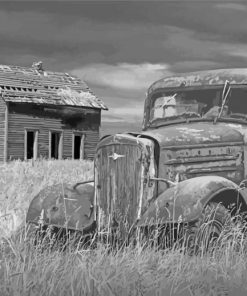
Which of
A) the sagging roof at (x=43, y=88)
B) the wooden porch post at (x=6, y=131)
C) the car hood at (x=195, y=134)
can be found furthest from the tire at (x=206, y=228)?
the wooden porch post at (x=6, y=131)

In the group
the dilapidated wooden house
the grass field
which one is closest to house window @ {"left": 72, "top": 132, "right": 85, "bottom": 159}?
the dilapidated wooden house

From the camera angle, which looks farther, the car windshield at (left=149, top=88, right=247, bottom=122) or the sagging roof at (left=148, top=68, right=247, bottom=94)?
the sagging roof at (left=148, top=68, right=247, bottom=94)

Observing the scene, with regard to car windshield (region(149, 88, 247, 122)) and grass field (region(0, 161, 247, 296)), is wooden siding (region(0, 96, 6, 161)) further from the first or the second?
grass field (region(0, 161, 247, 296))

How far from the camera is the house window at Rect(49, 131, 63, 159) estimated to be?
1253 inches

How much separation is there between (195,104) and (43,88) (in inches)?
939

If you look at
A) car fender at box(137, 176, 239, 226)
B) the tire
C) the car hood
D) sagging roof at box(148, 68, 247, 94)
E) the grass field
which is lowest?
the grass field

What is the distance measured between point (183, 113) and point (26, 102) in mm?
22229

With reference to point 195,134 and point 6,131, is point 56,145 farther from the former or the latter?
point 195,134

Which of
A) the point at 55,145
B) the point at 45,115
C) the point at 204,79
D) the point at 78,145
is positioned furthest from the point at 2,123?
the point at 204,79

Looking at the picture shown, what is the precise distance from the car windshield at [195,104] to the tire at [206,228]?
1.65 meters

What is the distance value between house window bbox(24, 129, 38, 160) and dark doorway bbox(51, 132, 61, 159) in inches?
43.0

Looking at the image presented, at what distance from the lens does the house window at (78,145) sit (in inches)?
1280

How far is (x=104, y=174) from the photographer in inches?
286

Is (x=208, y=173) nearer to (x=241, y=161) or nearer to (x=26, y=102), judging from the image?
(x=241, y=161)
